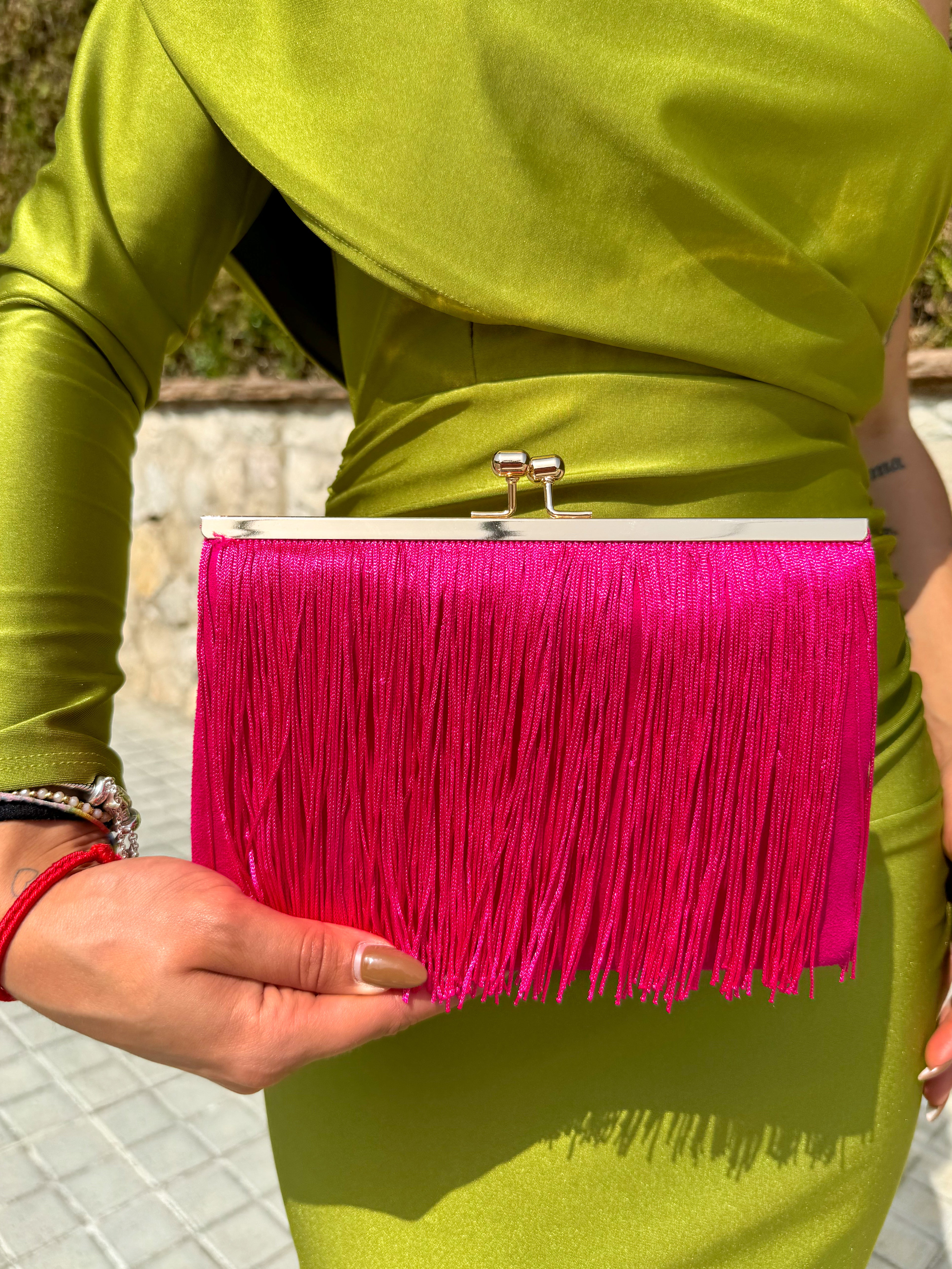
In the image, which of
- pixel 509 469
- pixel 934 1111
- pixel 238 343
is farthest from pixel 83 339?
pixel 238 343

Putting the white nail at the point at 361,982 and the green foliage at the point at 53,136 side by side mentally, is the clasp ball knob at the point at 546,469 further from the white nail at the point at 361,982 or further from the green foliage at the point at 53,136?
the green foliage at the point at 53,136

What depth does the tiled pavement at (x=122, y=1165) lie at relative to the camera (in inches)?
66.8

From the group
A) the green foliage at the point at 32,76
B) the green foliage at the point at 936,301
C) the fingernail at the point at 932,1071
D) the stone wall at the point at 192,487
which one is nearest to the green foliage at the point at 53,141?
the green foliage at the point at 32,76

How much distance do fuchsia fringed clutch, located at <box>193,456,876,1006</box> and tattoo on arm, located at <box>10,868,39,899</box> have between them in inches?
3.7

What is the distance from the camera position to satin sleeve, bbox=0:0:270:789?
22.0 inches

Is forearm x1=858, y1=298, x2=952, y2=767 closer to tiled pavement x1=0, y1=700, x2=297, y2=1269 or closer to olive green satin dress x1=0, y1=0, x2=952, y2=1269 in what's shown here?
olive green satin dress x1=0, y1=0, x2=952, y2=1269

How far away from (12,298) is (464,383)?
0.93 feet

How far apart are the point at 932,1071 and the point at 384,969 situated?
0.41 m

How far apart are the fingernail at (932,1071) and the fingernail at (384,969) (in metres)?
0.38

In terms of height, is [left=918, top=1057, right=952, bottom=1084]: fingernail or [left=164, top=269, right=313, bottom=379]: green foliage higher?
[left=164, top=269, right=313, bottom=379]: green foliage

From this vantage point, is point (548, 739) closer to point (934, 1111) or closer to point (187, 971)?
point (187, 971)

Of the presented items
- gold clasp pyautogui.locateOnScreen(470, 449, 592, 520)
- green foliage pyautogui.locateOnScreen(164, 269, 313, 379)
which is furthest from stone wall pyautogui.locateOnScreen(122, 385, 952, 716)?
gold clasp pyautogui.locateOnScreen(470, 449, 592, 520)

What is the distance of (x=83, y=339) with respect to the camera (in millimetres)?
579

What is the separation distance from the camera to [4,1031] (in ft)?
7.52
